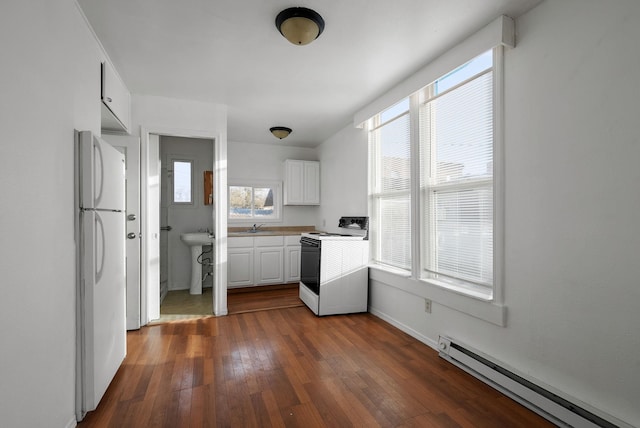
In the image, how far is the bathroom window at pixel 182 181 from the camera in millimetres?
4862

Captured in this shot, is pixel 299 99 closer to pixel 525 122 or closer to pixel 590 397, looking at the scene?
pixel 525 122

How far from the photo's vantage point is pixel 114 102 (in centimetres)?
270

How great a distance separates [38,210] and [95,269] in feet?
2.06

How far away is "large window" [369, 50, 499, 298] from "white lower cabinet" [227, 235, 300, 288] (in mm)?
2069

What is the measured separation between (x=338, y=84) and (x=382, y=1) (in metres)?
1.21

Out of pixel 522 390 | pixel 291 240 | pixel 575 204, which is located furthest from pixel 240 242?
pixel 575 204

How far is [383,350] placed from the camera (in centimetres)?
270

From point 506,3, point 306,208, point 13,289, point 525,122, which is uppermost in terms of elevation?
point 506,3

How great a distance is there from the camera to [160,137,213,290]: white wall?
480 centimetres

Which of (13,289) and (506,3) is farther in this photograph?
(506,3)

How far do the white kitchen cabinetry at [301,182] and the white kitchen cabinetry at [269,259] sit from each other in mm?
825

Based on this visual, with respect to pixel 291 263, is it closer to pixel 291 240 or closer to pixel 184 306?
pixel 291 240

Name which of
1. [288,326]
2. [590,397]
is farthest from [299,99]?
[590,397]

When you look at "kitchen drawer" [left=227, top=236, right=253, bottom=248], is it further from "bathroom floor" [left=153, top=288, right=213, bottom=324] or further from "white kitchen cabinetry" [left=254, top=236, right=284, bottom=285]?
"bathroom floor" [left=153, top=288, right=213, bottom=324]
